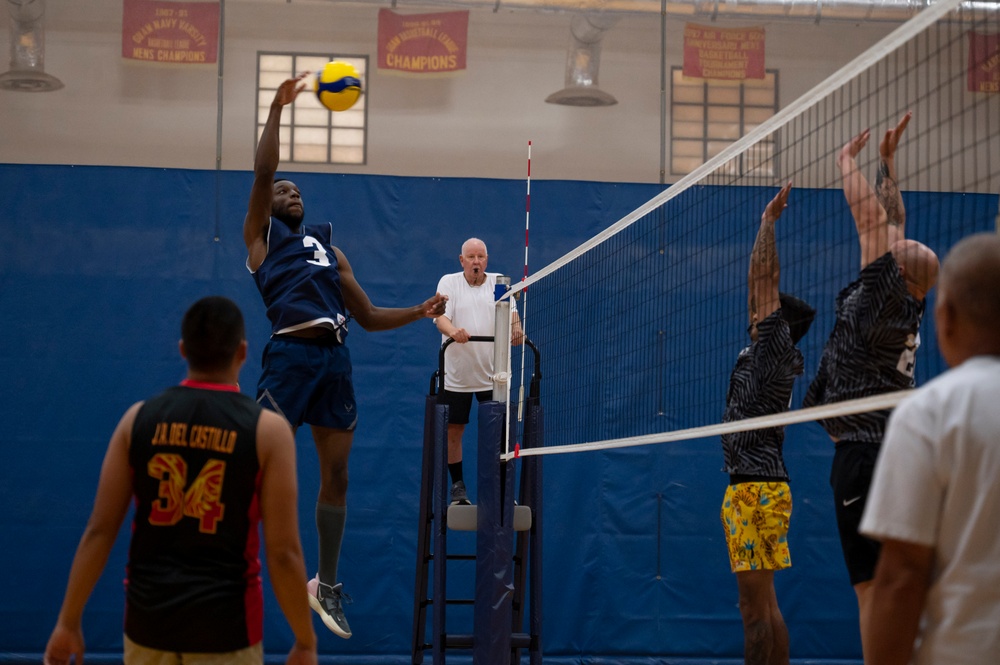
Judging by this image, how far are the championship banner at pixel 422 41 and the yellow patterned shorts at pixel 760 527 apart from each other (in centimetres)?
609

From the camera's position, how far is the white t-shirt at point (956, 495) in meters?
1.82

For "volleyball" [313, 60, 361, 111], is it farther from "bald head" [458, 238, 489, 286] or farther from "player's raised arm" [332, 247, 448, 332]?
"bald head" [458, 238, 489, 286]

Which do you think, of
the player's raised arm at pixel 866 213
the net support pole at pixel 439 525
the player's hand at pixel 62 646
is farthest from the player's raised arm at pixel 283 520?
the net support pole at pixel 439 525

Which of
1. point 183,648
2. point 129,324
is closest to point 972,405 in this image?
point 183,648

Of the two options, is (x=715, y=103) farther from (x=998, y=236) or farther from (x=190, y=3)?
(x=998, y=236)

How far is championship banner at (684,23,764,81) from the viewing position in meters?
10.0

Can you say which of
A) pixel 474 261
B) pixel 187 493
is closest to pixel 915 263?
pixel 187 493

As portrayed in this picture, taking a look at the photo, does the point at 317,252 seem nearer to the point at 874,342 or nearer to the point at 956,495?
the point at 874,342

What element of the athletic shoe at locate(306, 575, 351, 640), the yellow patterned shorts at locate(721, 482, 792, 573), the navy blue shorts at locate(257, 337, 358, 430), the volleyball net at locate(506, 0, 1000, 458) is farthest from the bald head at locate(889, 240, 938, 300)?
the volleyball net at locate(506, 0, 1000, 458)

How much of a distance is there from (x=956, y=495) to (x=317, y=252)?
4.02 m

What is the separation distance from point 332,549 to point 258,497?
288cm

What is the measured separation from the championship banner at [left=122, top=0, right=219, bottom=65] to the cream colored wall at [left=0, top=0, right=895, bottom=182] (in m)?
0.47

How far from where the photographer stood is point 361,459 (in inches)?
326

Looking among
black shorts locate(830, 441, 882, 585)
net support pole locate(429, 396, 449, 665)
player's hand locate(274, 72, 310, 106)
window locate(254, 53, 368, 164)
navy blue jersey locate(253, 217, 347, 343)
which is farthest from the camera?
window locate(254, 53, 368, 164)
